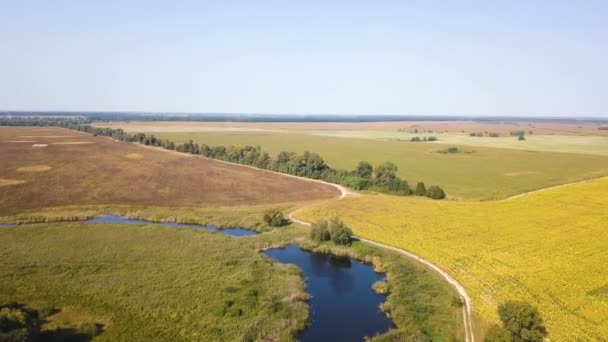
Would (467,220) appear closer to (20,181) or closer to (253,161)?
(253,161)

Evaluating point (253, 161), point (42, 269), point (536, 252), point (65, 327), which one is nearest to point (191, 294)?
point (65, 327)

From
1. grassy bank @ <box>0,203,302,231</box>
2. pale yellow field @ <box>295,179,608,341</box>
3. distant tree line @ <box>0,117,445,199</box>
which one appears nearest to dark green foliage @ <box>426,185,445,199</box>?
distant tree line @ <box>0,117,445,199</box>

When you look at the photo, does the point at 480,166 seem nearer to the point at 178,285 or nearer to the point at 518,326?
the point at 518,326

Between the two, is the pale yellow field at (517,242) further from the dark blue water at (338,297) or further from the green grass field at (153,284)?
the green grass field at (153,284)

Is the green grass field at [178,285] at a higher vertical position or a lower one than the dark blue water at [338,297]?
higher

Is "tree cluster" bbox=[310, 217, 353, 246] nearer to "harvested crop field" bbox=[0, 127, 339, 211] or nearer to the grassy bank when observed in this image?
the grassy bank

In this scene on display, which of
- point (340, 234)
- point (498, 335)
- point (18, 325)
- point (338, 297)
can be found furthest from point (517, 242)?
point (18, 325)

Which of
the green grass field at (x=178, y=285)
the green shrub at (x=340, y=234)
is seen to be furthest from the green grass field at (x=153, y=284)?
the green shrub at (x=340, y=234)
